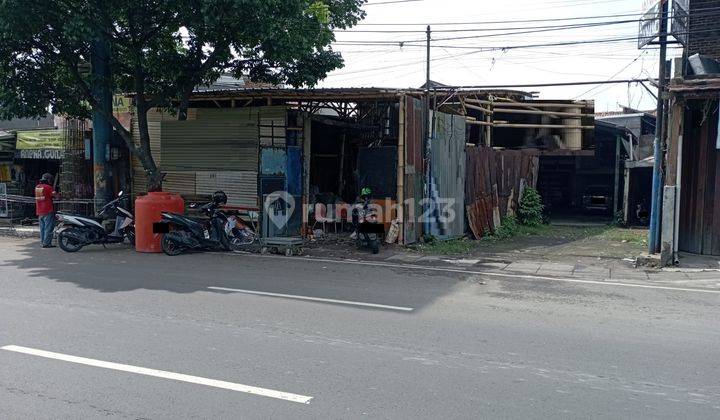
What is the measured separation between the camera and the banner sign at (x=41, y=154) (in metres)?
19.3

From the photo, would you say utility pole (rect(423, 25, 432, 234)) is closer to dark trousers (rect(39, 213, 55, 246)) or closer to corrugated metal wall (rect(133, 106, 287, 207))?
corrugated metal wall (rect(133, 106, 287, 207))

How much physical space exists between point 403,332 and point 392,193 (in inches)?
327

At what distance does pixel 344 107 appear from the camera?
17.2 metres

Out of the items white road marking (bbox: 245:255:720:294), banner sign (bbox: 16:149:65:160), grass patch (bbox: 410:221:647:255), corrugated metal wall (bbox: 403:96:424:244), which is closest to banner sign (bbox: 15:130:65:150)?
banner sign (bbox: 16:149:65:160)

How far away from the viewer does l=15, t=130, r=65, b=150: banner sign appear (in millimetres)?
19422

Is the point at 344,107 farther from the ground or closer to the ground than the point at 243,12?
closer to the ground

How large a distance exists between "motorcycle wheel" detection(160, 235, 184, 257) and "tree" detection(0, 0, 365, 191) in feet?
6.90

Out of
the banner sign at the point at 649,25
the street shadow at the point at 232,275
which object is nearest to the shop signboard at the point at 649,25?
the banner sign at the point at 649,25

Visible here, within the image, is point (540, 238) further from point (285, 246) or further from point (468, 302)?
point (468, 302)

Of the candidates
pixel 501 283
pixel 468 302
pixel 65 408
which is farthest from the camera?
pixel 501 283

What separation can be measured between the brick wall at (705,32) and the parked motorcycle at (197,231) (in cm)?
1263

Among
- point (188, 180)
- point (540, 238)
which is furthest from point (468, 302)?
point (188, 180)

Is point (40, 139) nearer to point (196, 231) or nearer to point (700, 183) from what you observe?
point (196, 231)

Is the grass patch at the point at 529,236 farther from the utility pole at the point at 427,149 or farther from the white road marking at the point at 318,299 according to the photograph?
the white road marking at the point at 318,299
